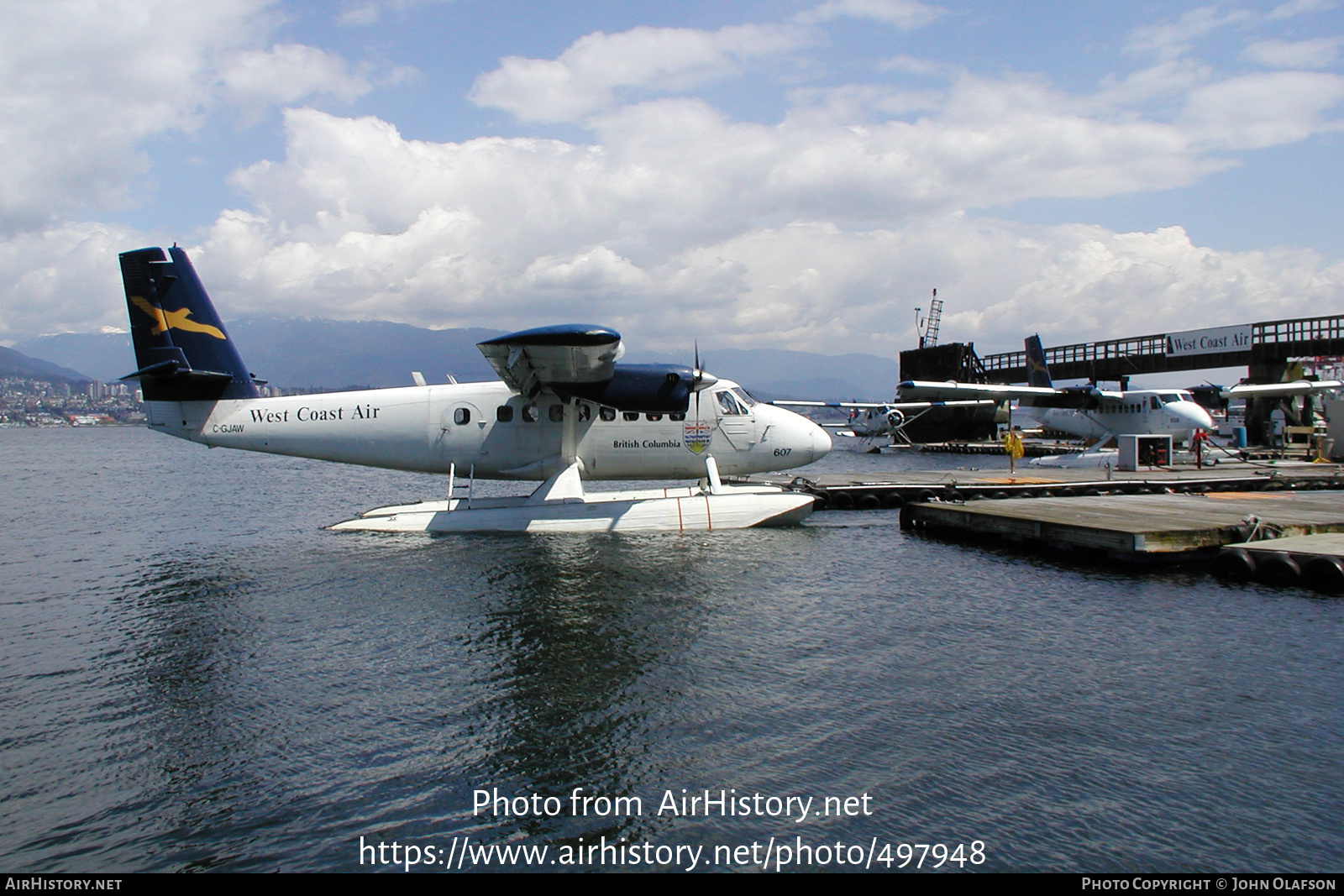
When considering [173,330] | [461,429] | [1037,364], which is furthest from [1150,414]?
→ [173,330]

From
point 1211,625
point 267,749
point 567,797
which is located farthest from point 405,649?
point 1211,625

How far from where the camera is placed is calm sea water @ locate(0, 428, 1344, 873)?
20.8 feet

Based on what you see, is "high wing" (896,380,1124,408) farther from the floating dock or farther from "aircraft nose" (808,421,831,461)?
"aircraft nose" (808,421,831,461)

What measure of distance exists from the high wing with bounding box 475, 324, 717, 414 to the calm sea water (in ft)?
14.1

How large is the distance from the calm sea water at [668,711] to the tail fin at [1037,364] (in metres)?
35.0

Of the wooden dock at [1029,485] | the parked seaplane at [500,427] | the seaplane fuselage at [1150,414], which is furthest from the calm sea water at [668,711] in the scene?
the seaplane fuselage at [1150,414]

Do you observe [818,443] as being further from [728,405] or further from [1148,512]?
[1148,512]

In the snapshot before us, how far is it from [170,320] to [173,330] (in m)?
0.25

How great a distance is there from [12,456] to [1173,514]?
93.9m

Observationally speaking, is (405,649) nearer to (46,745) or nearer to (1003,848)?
(46,745)

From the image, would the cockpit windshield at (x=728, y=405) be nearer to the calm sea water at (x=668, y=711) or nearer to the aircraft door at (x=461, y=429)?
the calm sea water at (x=668, y=711)

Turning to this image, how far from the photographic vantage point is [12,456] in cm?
7662

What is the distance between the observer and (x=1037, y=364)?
48906 mm

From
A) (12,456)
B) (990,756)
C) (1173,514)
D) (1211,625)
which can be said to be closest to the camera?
(990,756)
